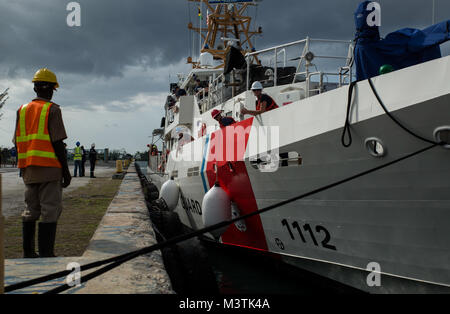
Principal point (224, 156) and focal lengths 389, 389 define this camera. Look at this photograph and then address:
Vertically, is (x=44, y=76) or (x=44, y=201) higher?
(x=44, y=76)

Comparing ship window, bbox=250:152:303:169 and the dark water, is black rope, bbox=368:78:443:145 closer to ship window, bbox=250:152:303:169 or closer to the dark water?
ship window, bbox=250:152:303:169

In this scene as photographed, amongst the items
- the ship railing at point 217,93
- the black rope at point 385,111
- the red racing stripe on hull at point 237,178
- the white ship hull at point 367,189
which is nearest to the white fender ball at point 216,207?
the red racing stripe on hull at point 237,178

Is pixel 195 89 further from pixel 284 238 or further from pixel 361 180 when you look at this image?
pixel 361 180

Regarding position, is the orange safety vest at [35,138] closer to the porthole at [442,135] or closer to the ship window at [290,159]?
the ship window at [290,159]

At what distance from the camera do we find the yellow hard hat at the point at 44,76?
390cm

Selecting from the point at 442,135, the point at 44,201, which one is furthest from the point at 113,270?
the point at 442,135

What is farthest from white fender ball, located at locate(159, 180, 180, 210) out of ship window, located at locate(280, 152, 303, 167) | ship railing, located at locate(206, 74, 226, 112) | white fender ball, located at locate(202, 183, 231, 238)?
ship window, located at locate(280, 152, 303, 167)

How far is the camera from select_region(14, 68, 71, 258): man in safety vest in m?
3.74

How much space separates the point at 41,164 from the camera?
372cm

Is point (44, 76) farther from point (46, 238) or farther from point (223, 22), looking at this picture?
point (223, 22)

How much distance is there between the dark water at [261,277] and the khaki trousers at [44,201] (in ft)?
8.28

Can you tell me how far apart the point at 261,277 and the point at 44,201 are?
10.7 feet

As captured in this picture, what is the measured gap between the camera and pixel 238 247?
20.2 ft

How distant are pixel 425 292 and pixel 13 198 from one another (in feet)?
29.6
